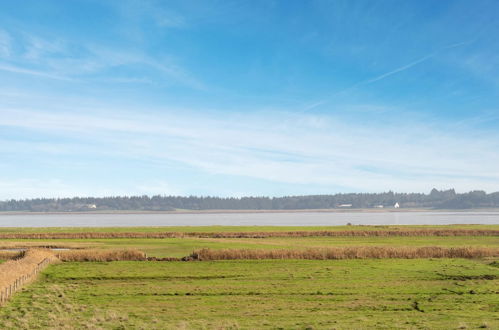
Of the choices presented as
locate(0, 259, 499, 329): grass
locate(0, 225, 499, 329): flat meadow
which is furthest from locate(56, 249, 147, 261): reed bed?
locate(0, 259, 499, 329): grass

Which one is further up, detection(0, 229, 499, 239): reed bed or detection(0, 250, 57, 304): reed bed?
detection(0, 229, 499, 239): reed bed

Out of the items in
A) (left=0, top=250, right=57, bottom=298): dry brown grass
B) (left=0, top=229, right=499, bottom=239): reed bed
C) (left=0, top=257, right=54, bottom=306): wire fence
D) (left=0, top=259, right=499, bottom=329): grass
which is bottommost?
(left=0, top=259, right=499, bottom=329): grass

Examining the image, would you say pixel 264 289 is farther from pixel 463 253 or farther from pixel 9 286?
pixel 463 253

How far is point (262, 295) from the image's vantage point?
33719mm

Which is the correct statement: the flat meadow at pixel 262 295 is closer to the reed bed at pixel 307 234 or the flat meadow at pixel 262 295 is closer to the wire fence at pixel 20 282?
the wire fence at pixel 20 282

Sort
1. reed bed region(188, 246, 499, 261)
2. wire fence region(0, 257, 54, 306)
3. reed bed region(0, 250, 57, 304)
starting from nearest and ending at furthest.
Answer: wire fence region(0, 257, 54, 306), reed bed region(0, 250, 57, 304), reed bed region(188, 246, 499, 261)

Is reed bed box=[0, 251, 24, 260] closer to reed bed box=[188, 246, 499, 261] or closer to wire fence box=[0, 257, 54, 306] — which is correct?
wire fence box=[0, 257, 54, 306]

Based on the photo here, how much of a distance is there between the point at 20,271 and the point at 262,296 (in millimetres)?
20017

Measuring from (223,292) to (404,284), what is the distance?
13.1m

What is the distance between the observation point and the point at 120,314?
28375mm

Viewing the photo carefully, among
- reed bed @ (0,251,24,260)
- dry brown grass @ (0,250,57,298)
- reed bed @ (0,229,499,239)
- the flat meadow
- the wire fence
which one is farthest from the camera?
reed bed @ (0,229,499,239)

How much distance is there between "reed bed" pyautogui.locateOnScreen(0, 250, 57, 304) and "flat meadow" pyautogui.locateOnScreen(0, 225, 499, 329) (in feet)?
2.23

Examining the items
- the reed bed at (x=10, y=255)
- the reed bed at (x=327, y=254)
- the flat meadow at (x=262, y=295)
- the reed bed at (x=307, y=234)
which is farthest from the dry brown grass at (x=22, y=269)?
the reed bed at (x=307, y=234)

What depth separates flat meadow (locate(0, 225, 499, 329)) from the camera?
26.5 m
